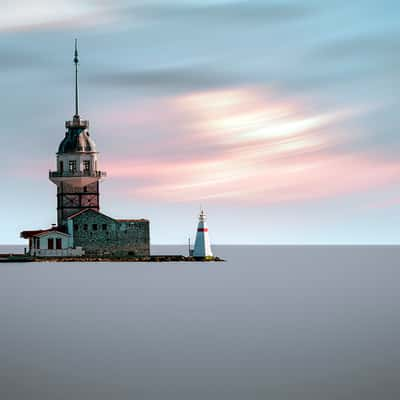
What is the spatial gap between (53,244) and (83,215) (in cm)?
449

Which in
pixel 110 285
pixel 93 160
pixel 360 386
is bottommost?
pixel 360 386

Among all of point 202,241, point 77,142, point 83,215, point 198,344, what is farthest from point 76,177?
point 198,344

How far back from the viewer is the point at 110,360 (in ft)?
96.1

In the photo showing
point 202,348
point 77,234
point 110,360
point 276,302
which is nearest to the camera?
point 110,360

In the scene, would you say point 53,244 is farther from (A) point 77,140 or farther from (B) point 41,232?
(A) point 77,140

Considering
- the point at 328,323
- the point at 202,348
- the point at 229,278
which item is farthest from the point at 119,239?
the point at 202,348

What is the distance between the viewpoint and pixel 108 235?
89.0 m

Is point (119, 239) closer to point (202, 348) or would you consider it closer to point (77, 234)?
point (77, 234)

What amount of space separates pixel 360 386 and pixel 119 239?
213ft

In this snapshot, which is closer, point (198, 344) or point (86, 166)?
point (198, 344)

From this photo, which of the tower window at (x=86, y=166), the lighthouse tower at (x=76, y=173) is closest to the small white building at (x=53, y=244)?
the lighthouse tower at (x=76, y=173)

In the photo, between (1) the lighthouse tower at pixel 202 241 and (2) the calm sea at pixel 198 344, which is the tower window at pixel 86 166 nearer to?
(1) the lighthouse tower at pixel 202 241

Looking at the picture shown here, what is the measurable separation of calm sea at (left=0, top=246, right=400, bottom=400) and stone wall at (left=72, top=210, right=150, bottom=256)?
30.2m

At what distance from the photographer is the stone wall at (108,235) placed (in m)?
88.9
